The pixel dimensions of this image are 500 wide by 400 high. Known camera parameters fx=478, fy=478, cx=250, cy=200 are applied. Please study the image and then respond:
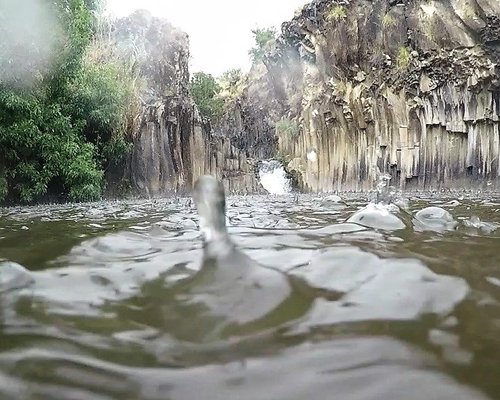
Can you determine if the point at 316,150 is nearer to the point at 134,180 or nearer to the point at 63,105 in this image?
the point at 134,180

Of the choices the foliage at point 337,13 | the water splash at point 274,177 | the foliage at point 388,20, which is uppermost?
the foliage at point 337,13

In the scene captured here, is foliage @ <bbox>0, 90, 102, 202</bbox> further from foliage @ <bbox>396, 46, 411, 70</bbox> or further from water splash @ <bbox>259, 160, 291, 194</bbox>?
foliage @ <bbox>396, 46, 411, 70</bbox>

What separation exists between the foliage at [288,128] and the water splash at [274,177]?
1658mm

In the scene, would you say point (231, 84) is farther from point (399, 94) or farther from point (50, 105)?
point (50, 105)

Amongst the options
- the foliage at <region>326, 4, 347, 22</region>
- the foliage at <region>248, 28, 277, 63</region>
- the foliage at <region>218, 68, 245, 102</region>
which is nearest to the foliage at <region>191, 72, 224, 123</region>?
the foliage at <region>218, 68, 245, 102</region>

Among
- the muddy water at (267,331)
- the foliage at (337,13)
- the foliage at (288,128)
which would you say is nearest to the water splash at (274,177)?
the foliage at (288,128)

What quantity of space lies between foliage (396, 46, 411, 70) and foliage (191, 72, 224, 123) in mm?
12804

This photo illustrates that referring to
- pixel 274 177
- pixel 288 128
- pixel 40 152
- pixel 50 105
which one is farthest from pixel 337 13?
pixel 40 152

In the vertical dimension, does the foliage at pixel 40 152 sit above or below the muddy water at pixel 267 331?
above

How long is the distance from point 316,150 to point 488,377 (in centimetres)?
2090

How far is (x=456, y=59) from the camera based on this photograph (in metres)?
17.7

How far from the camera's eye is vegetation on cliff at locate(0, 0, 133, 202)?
1054 centimetres

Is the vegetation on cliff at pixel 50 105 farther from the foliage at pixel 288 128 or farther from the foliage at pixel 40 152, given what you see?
the foliage at pixel 288 128

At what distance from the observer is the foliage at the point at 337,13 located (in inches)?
806
